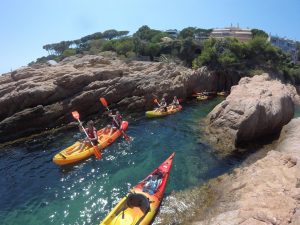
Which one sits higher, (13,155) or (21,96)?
(21,96)

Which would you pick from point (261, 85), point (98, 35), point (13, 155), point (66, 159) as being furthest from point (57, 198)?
point (98, 35)

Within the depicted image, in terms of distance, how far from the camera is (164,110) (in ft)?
96.0

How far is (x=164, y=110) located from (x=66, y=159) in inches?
516

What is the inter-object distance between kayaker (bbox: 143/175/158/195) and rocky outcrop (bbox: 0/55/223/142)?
15.0 m

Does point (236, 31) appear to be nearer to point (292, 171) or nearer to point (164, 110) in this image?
point (164, 110)

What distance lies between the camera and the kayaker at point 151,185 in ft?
44.0

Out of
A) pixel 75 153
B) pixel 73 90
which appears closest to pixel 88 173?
pixel 75 153

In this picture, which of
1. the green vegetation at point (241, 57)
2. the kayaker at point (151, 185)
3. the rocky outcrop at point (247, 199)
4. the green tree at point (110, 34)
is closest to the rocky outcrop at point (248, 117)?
the rocky outcrop at point (247, 199)

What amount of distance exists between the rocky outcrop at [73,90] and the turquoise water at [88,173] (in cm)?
278

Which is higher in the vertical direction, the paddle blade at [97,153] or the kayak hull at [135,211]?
the kayak hull at [135,211]

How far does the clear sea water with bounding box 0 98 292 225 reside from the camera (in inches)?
550

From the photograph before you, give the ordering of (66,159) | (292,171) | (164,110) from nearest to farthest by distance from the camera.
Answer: (292,171), (66,159), (164,110)

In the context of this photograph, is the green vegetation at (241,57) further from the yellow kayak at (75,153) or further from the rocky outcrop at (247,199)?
the rocky outcrop at (247,199)

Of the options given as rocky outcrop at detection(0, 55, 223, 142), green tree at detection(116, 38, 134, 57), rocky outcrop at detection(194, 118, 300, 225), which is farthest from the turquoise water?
green tree at detection(116, 38, 134, 57)
